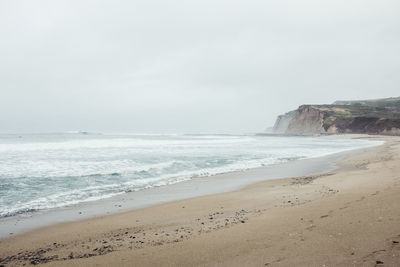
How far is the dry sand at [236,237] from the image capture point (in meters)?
4.13

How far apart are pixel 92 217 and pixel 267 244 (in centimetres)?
550

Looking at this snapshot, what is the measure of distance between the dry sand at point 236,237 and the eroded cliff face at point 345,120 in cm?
8062

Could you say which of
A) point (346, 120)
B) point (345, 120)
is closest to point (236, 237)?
point (346, 120)

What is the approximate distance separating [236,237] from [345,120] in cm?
9751

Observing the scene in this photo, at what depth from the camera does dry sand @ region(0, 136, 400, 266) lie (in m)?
4.13

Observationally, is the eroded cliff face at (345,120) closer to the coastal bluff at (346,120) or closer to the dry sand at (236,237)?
the coastal bluff at (346,120)

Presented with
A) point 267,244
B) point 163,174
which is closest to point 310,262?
point 267,244

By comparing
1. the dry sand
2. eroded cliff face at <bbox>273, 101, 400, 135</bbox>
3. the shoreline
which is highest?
eroded cliff face at <bbox>273, 101, 400, 135</bbox>

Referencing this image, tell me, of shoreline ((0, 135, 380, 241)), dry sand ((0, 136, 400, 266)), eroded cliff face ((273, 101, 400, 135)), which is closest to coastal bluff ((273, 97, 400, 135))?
eroded cliff face ((273, 101, 400, 135))

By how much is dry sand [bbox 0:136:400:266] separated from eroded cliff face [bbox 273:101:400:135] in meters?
80.6

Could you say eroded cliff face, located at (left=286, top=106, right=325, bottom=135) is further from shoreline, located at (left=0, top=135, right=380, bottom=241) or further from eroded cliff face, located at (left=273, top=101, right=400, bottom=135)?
shoreline, located at (left=0, top=135, right=380, bottom=241)

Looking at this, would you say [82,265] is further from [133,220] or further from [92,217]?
[92,217]

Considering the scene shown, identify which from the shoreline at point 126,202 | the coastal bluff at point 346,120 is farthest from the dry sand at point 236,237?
the coastal bluff at point 346,120

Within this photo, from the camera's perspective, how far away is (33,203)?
32.0 feet
